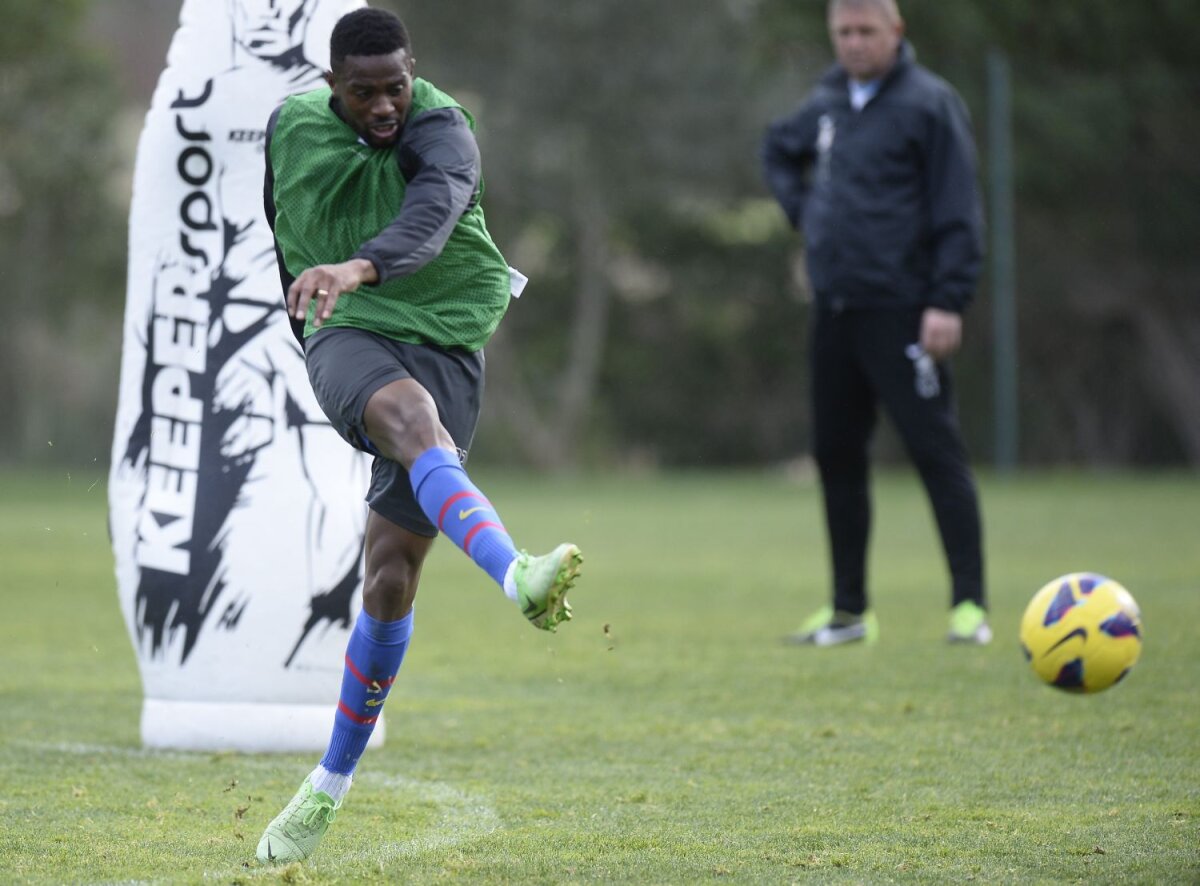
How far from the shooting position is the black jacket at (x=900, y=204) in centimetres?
694

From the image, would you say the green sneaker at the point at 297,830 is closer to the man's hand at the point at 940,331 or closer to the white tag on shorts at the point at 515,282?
the white tag on shorts at the point at 515,282

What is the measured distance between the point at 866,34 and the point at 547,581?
4442 mm

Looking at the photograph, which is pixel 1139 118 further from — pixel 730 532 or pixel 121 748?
pixel 121 748

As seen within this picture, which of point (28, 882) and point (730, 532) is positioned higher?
point (28, 882)

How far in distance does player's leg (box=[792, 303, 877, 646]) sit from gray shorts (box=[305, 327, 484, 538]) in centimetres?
350

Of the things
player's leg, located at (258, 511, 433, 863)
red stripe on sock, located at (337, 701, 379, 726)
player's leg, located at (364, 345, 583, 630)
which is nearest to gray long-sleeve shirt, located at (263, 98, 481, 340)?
player's leg, located at (364, 345, 583, 630)

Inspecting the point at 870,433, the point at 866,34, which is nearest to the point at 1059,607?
the point at 870,433

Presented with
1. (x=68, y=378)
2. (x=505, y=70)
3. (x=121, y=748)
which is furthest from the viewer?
(x=505, y=70)

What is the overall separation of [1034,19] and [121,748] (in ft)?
65.6

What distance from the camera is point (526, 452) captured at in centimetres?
2625

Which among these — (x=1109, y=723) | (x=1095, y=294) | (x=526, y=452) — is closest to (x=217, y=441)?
(x=1109, y=723)

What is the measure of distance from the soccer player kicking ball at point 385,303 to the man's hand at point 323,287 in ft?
0.27

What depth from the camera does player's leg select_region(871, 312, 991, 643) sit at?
6.96 metres

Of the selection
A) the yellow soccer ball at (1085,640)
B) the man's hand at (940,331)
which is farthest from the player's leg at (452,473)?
the man's hand at (940,331)
